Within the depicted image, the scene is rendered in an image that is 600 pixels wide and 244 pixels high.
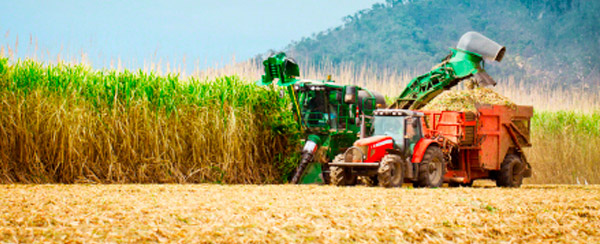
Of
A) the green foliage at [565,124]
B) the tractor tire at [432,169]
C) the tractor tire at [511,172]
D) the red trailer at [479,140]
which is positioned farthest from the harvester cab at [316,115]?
the green foliage at [565,124]

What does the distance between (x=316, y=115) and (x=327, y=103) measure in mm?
303

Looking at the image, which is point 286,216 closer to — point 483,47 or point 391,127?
point 391,127

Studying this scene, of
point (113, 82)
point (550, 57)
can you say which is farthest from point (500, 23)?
point (113, 82)

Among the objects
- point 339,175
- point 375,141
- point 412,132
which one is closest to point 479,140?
point 412,132

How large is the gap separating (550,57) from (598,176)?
1565 inches

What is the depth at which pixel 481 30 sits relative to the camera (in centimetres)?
5803

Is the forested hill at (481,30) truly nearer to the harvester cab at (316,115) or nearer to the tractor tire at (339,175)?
the harvester cab at (316,115)

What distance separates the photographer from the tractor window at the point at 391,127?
36.9 feet

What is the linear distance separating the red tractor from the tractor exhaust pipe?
36.7 inches

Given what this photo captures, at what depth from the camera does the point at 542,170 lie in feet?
55.9

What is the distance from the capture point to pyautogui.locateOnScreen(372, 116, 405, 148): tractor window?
36.9 ft

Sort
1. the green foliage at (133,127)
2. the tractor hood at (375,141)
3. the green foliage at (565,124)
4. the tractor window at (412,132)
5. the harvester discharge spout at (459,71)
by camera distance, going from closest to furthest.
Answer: the tractor hood at (375,141) → the green foliage at (133,127) → the tractor window at (412,132) → the harvester discharge spout at (459,71) → the green foliage at (565,124)

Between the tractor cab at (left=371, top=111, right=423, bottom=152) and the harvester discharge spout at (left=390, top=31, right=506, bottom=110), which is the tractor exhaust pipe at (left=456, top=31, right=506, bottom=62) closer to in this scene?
the harvester discharge spout at (left=390, top=31, right=506, bottom=110)

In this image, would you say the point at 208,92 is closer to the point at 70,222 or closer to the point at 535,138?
the point at 70,222
